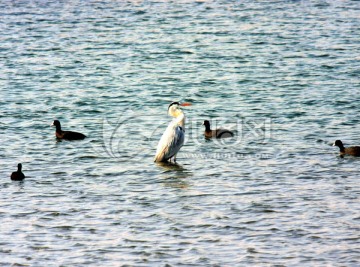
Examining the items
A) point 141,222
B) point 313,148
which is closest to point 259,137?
point 313,148

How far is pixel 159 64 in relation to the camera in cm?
3406

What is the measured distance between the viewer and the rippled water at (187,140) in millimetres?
14648

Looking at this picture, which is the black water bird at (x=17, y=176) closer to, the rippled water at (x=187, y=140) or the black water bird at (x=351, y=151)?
the rippled water at (x=187, y=140)

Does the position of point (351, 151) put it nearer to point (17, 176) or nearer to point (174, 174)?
point (174, 174)

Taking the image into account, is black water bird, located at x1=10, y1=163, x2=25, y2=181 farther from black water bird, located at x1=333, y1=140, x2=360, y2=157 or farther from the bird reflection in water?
black water bird, located at x1=333, y1=140, x2=360, y2=157

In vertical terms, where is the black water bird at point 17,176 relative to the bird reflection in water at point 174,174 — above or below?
above

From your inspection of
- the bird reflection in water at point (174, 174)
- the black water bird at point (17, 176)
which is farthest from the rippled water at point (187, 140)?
the black water bird at point (17, 176)

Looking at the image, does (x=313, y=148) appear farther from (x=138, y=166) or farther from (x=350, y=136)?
(x=138, y=166)

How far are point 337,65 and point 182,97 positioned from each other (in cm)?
690

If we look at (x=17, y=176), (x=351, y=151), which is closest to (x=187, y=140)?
Answer: (x=351, y=151)

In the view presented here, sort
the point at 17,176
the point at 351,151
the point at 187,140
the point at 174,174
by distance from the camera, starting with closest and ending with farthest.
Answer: the point at 17,176 → the point at 174,174 → the point at 351,151 → the point at 187,140

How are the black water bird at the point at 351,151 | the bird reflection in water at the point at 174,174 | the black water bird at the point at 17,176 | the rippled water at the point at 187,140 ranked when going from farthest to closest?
the black water bird at the point at 351,151, the bird reflection in water at the point at 174,174, the black water bird at the point at 17,176, the rippled water at the point at 187,140

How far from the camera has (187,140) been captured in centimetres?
2283

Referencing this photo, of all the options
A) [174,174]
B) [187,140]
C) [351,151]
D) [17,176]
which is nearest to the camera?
[17,176]
